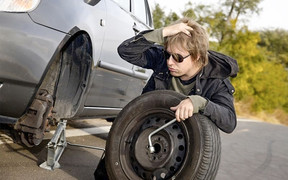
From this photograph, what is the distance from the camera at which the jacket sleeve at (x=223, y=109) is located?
2.18m

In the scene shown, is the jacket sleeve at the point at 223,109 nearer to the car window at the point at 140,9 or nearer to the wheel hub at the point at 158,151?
the wheel hub at the point at 158,151

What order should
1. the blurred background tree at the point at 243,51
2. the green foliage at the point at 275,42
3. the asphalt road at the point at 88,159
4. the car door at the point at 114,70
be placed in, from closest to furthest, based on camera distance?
1. the asphalt road at the point at 88,159
2. the car door at the point at 114,70
3. the blurred background tree at the point at 243,51
4. the green foliage at the point at 275,42

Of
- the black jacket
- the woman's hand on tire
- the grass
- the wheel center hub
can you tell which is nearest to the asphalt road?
the wheel center hub

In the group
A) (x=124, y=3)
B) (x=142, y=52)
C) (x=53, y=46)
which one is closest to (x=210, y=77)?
(x=142, y=52)

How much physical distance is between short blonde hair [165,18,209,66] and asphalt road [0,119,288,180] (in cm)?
120

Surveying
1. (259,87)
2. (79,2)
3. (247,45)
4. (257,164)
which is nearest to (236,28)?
(247,45)

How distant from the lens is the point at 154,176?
2131 mm

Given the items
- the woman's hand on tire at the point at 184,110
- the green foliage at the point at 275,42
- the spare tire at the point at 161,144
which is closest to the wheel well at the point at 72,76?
the spare tire at the point at 161,144

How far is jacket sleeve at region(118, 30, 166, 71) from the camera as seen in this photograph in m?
2.55

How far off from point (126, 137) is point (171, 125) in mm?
292

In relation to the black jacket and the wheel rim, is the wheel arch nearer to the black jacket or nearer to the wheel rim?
the black jacket

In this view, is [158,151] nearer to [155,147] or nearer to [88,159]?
[155,147]

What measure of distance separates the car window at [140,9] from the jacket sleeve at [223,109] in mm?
2117

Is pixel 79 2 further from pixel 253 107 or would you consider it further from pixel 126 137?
pixel 253 107
